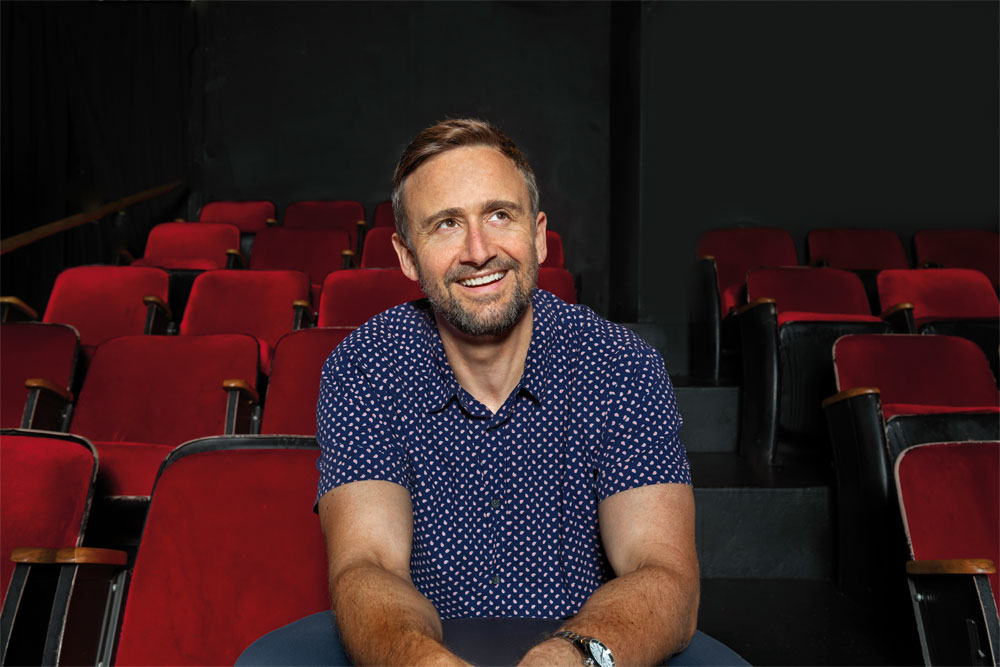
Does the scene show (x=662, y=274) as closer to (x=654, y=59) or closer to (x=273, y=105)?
(x=654, y=59)

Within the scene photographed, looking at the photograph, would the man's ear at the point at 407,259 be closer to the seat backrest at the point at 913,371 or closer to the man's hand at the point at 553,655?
the man's hand at the point at 553,655

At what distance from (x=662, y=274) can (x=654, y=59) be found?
1.69 ft

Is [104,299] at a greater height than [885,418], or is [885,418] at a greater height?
[104,299]

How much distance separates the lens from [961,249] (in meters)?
1.89

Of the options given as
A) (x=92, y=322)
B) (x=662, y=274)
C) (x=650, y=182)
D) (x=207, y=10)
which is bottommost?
(x=92, y=322)

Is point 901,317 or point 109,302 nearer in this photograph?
point 901,317

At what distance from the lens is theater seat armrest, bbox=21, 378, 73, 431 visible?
951 mm

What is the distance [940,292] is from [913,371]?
522 millimetres

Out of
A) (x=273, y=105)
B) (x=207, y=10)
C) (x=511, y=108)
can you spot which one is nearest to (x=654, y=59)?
(x=511, y=108)

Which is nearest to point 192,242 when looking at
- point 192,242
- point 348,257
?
point 192,242

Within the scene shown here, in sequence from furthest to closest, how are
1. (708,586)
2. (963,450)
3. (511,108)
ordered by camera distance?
(511,108) → (708,586) → (963,450)

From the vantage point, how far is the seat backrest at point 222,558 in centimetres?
52

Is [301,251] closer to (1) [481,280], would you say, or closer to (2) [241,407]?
(2) [241,407]

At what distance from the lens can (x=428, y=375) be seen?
0.53 meters
